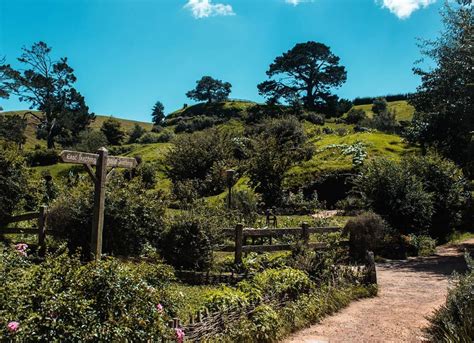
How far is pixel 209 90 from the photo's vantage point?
3492 inches

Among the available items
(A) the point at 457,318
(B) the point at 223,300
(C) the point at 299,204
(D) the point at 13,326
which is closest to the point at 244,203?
(C) the point at 299,204

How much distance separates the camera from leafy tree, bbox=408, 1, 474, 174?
1784 centimetres

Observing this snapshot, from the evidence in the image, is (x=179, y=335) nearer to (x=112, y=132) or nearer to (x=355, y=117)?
(x=355, y=117)

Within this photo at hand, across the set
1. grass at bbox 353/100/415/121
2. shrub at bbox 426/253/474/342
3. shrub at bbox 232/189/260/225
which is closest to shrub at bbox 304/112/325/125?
grass at bbox 353/100/415/121

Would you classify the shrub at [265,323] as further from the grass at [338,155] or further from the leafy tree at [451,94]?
the grass at [338,155]

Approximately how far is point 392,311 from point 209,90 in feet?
271

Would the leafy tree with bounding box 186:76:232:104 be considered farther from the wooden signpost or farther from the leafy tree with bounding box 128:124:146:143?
the wooden signpost

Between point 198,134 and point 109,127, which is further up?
point 109,127

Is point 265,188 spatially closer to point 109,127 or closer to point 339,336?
point 339,336

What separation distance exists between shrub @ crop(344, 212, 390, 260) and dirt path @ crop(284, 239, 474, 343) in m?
1.17

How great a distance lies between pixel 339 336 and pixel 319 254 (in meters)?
2.89

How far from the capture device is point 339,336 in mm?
7344

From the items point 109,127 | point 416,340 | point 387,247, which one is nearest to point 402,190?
point 387,247

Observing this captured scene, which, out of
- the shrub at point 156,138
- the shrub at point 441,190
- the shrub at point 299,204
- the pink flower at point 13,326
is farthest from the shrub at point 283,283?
the shrub at point 156,138
